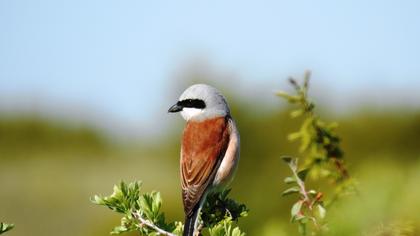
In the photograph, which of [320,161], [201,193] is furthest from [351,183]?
[201,193]

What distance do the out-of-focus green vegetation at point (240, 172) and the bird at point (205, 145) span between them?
768mm

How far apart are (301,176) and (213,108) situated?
250cm

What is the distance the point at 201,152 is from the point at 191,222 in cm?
101

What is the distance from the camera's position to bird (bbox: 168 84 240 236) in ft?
12.6

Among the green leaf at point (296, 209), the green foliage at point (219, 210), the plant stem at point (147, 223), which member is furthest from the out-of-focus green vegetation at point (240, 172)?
the plant stem at point (147, 223)

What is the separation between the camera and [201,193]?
3.64 meters

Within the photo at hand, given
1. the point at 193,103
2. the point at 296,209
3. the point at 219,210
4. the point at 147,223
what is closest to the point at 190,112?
the point at 193,103

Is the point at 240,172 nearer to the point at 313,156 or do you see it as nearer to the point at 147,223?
the point at 147,223

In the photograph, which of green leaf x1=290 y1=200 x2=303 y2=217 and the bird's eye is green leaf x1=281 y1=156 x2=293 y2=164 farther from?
the bird's eye

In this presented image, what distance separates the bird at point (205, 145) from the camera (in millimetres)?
3828

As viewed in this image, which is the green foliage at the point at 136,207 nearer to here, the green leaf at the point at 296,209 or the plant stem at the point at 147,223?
the plant stem at the point at 147,223

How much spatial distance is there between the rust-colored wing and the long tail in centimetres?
29

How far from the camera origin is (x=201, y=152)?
157 inches

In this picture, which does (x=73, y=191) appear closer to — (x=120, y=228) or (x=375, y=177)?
(x=120, y=228)
